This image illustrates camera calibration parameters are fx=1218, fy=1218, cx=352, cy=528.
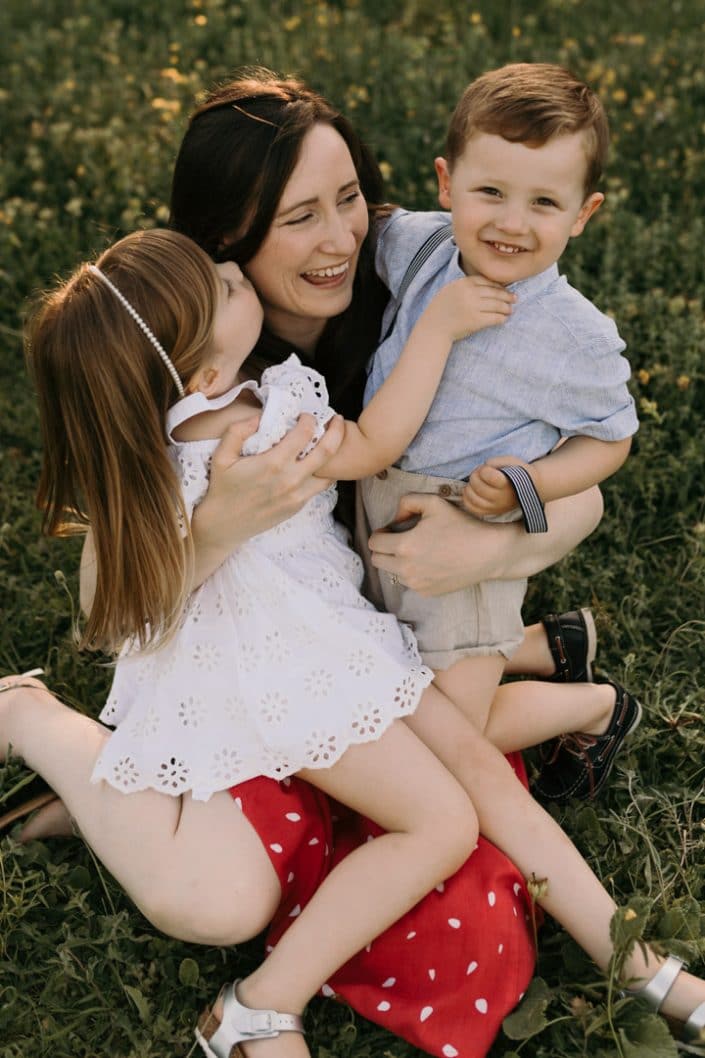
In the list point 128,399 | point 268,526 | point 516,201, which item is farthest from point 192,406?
point 516,201

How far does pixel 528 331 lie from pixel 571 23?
402 centimetres

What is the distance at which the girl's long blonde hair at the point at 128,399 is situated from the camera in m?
2.62

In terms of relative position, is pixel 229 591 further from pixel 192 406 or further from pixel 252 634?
pixel 192 406

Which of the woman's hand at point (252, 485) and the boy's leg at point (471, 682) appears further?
the boy's leg at point (471, 682)

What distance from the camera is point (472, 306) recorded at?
8.87 ft

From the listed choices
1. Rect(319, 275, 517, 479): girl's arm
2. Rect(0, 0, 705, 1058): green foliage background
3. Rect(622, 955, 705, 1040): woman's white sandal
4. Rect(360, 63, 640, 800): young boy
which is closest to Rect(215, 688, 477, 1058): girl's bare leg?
Rect(0, 0, 705, 1058): green foliage background

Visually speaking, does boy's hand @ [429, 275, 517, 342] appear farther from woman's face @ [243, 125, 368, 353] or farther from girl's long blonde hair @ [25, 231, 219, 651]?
girl's long blonde hair @ [25, 231, 219, 651]

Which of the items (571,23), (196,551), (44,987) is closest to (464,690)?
(196,551)

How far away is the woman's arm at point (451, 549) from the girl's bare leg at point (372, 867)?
0.37 metres

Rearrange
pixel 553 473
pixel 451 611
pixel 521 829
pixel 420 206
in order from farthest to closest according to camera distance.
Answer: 1. pixel 420 206
2. pixel 451 611
3. pixel 521 829
4. pixel 553 473

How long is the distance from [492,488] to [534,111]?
0.82 m

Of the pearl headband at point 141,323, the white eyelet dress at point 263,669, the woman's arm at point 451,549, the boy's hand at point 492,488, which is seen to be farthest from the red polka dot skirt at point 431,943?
the pearl headband at point 141,323

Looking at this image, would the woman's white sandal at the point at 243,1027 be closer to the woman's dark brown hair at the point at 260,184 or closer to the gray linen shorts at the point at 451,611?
the gray linen shorts at the point at 451,611

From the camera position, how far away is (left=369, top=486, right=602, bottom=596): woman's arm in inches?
114
